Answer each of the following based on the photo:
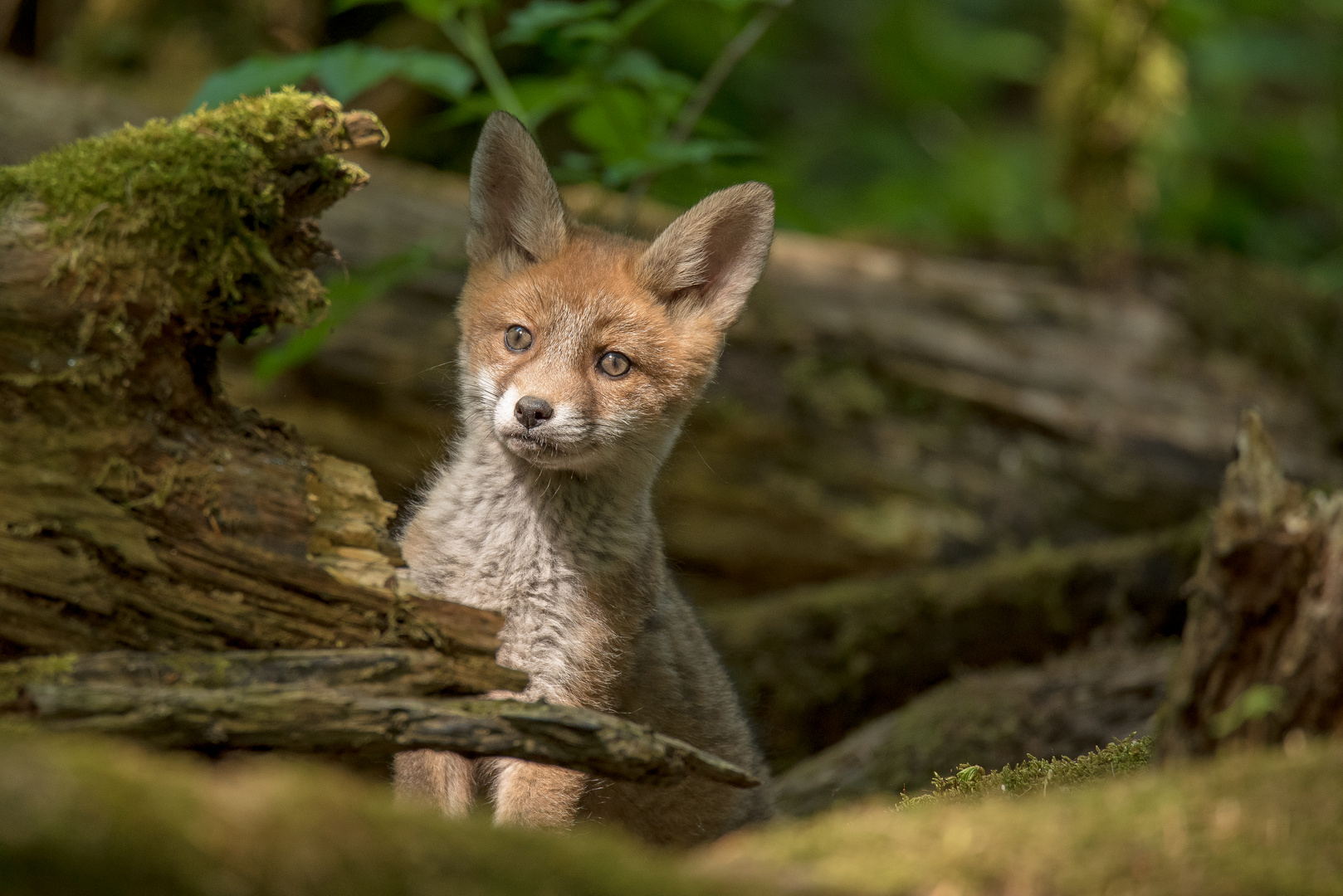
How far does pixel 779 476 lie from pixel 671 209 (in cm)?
229

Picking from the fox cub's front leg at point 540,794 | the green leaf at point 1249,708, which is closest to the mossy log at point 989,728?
the fox cub's front leg at point 540,794

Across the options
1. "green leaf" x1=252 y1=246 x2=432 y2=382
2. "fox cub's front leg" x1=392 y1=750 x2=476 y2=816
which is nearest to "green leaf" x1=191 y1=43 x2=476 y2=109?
"green leaf" x1=252 y1=246 x2=432 y2=382

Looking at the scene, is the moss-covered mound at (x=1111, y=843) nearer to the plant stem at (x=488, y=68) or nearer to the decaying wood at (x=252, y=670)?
the decaying wood at (x=252, y=670)

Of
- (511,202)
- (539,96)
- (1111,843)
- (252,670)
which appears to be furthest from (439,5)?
(1111,843)

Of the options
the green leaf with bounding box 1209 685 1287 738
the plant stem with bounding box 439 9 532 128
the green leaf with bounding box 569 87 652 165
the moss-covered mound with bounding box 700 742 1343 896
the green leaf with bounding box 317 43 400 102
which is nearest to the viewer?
the moss-covered mound with bounding box 700 742 1343 896

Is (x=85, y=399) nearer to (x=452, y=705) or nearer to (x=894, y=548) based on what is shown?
(x=452, y=705)

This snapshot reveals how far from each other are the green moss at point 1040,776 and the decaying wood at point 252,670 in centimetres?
126

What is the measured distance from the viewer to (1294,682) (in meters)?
2.22

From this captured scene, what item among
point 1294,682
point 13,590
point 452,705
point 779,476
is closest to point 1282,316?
point 779,476

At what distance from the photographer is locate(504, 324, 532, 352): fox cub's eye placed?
400 centimetres

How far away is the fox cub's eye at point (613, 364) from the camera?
4.02 m

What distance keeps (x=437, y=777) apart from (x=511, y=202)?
215 centimetres

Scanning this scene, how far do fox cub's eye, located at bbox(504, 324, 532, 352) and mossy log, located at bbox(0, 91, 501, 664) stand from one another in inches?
32.8

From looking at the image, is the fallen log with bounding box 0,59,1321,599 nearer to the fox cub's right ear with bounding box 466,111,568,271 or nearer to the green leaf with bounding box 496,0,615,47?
the green leaf with bounding box 496,0,615,47
